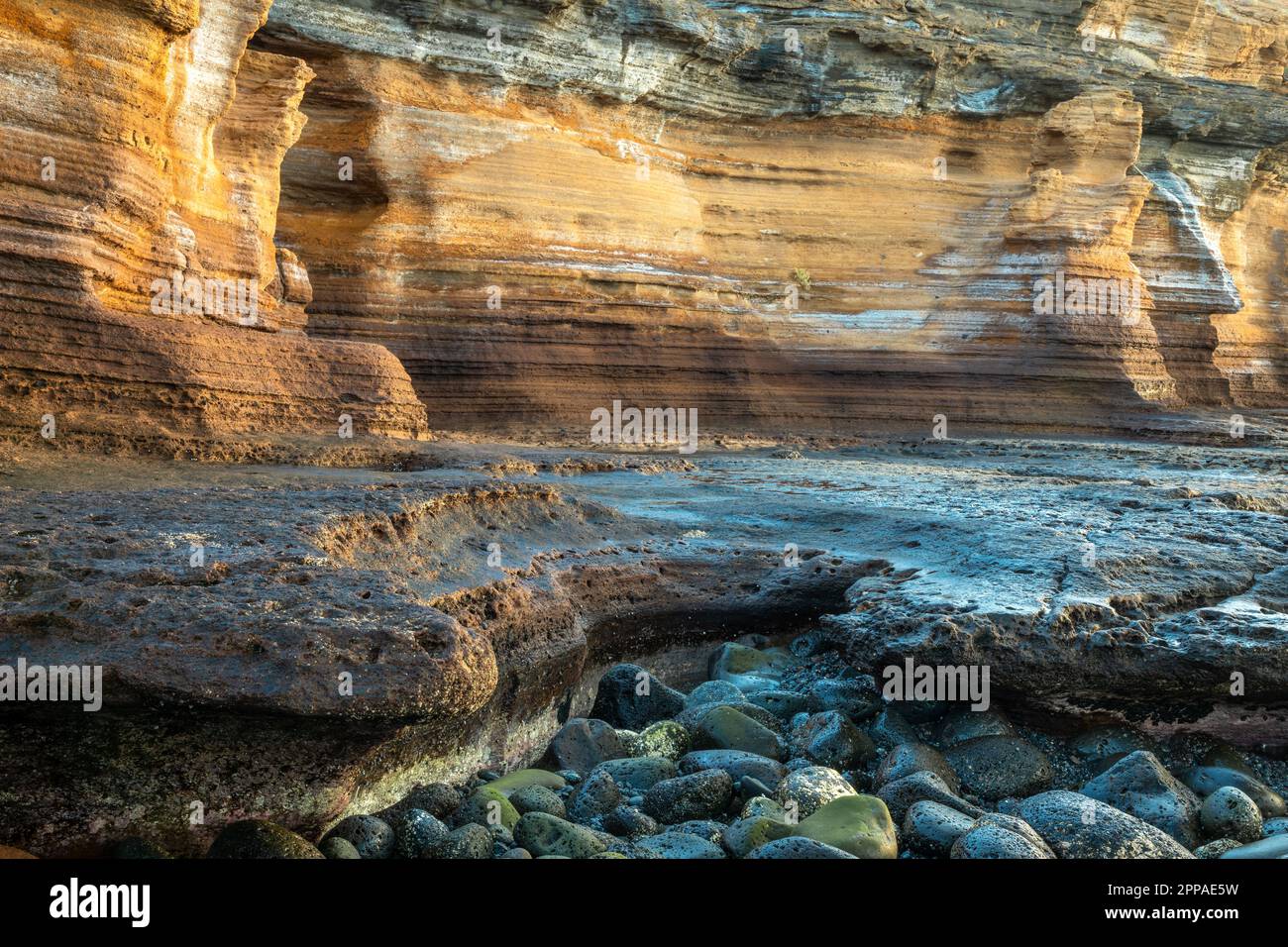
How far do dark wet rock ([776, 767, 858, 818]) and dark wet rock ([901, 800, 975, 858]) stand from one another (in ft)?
0.75

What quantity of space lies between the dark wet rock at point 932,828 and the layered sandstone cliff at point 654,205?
20.4 feet

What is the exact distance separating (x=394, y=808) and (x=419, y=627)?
719 mm

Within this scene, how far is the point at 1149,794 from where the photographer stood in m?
4.27

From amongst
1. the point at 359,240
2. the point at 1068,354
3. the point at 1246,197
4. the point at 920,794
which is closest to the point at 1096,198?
the point at 1068,354

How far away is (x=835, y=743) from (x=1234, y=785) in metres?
1.60

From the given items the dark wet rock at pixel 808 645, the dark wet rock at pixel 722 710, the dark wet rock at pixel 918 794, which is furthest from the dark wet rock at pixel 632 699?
the dark wet rock at pixel 918 794

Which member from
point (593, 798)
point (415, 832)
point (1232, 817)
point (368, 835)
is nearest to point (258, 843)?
point (368, 835)

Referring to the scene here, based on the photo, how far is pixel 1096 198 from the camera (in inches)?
→ 731

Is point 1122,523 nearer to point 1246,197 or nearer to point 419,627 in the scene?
point 419,627

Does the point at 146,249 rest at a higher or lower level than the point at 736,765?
higher

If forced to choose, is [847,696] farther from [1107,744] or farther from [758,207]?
[758,207]

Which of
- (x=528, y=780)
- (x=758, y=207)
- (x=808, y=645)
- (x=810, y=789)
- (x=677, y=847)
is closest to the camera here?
(x=677, y=847)

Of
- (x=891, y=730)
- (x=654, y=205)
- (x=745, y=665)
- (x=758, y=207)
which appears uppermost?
(x=758, y=207)
